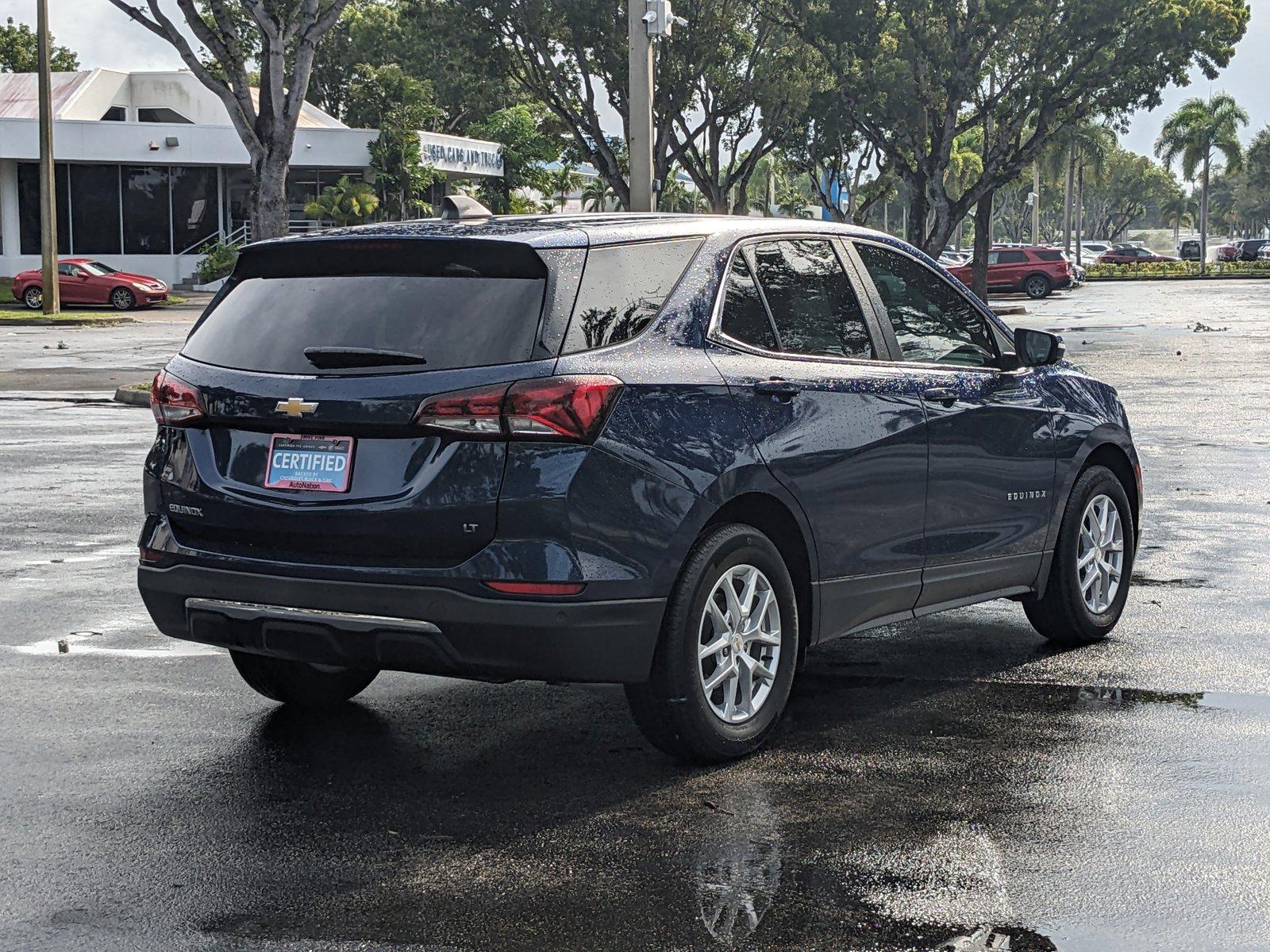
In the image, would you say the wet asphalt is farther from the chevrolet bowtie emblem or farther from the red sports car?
the red sports car

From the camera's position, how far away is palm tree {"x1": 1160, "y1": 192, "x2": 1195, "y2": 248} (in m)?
166

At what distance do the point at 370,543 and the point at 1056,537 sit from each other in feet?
10.9

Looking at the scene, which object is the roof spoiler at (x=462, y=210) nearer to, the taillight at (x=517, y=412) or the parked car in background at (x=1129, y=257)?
the taillight at (x=517, y=412)

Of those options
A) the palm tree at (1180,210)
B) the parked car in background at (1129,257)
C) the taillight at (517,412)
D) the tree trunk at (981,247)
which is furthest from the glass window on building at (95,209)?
the palm tree at (1180,210)

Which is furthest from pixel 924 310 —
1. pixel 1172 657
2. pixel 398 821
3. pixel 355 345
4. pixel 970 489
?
pixel 398 821

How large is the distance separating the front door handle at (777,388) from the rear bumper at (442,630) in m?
0.85

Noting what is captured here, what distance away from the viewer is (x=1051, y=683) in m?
6.82

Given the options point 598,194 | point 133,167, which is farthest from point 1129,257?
point 133,167

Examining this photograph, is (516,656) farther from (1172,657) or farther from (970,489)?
(1172,657)

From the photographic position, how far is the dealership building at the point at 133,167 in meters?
54.7

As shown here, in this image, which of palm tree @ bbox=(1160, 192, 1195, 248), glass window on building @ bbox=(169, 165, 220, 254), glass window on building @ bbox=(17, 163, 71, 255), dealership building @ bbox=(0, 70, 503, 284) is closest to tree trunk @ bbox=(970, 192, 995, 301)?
dealership building @ bbox=(0, 70, 503, 284)

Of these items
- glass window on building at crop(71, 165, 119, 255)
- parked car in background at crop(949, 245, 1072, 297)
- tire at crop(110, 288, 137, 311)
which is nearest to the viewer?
tire at crop(110, 288, 137, 311)

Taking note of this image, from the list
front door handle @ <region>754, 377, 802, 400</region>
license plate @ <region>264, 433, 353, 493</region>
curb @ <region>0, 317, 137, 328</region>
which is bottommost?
license plate @ <region>264, 433, 353, 493</region>

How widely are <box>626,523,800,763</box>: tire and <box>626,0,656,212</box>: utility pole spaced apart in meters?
15.0
